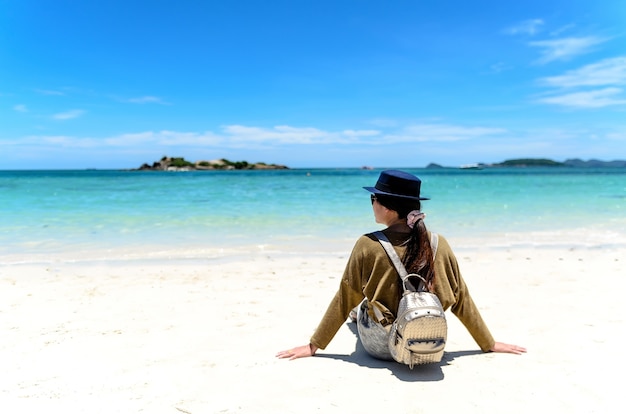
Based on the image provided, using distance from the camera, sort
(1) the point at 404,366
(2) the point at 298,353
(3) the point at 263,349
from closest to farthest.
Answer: (1) the point at 404,366, (2) the point at 298,353, (3) the point at 263,349

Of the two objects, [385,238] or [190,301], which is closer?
[385,238]

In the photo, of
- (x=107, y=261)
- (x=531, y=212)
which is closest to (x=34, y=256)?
(x=107, y=261)

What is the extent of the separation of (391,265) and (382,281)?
13cm

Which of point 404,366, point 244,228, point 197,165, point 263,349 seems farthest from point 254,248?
point 197,165

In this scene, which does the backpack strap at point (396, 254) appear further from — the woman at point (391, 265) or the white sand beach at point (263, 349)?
the white sand beach at point (263, 349)

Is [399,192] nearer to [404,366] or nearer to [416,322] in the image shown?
[416,322]

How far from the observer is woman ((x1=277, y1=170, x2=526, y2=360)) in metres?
3.04

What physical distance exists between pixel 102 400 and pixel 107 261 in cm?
526

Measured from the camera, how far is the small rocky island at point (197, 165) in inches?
4606

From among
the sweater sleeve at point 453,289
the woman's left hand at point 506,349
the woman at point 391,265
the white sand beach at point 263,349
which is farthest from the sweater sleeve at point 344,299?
the woman's left hand at point 506,349

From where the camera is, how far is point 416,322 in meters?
2.88

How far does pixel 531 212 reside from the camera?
15.8m

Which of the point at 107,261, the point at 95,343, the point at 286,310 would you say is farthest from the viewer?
the point at 107,261

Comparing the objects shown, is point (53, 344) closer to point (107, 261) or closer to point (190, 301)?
point (190, 301)
